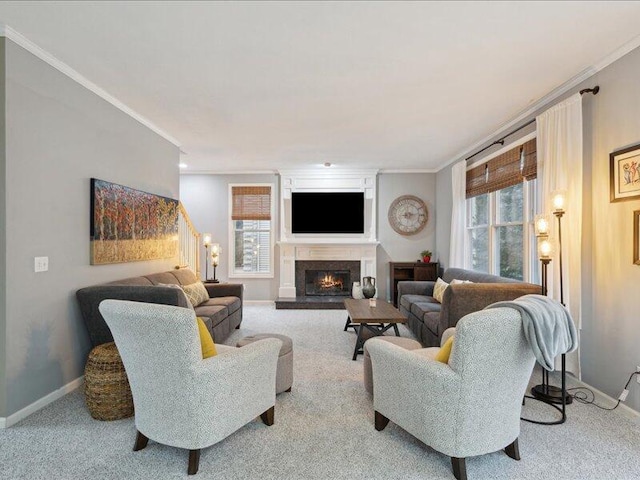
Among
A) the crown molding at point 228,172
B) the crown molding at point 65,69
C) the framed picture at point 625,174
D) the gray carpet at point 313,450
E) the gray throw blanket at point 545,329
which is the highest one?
the crown molding at point 65,69

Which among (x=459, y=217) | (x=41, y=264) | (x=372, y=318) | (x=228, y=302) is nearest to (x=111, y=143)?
(x=41, y=264)

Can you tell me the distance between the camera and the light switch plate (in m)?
2.66

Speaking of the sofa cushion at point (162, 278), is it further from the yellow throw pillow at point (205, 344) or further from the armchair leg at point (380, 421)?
the armchair leg at point (380, 421)

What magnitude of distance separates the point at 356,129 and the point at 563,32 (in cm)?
236

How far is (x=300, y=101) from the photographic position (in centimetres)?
356

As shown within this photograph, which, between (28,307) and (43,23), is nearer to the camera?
(43,23)

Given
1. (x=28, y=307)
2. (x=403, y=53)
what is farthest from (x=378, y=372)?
(x=28, y=307)

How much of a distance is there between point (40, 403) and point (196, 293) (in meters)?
1.94

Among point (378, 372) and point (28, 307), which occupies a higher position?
point (28, 307)

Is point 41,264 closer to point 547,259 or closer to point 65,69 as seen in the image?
point 65,69

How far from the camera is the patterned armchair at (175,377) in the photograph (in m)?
1.84

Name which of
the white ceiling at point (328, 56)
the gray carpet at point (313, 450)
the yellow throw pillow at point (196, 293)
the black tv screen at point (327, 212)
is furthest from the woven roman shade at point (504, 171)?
the yellow throw pillow at point (196, 293)

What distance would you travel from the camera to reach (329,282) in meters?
7.09

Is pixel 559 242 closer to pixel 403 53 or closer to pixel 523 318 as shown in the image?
pixel 523 318
